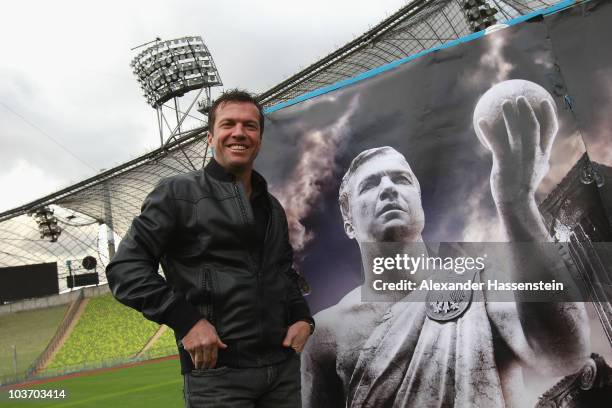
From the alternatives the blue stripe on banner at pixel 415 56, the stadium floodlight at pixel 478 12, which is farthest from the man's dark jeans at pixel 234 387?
the stadium floodlight at pixel 478 12

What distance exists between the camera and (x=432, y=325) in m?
2.46

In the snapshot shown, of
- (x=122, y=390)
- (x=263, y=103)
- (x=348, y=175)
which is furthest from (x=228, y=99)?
(x=263, y=103)

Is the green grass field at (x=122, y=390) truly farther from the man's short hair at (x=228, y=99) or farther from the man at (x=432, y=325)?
the man's short hair at (x=228, y=99)

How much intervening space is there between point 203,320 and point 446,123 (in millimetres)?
1329

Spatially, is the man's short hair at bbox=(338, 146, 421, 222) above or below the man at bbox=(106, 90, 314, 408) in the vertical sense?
above

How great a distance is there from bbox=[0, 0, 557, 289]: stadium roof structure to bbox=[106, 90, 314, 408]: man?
43.7 feet

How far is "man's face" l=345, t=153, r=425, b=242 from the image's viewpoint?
255 centimetres

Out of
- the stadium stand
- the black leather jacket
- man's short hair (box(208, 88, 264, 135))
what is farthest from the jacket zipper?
the stadium stand

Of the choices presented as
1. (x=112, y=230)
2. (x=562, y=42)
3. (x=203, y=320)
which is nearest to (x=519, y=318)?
(x=562, y=42)

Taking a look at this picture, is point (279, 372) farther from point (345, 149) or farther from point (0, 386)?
point (0, 386)

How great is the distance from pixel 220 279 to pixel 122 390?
1147 cm

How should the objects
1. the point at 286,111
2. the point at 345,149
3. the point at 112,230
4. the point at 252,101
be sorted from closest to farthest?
1. the point at 252,101
2. the point at 345,149
3. the point at 286,111
4. the point at 112,230

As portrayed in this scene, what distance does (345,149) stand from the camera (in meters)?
2.81

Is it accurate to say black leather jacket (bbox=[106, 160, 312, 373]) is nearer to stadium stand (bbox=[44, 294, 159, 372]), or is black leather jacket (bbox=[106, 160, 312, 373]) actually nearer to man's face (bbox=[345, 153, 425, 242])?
man's face (bbox=[345, 153, 425, 242])
